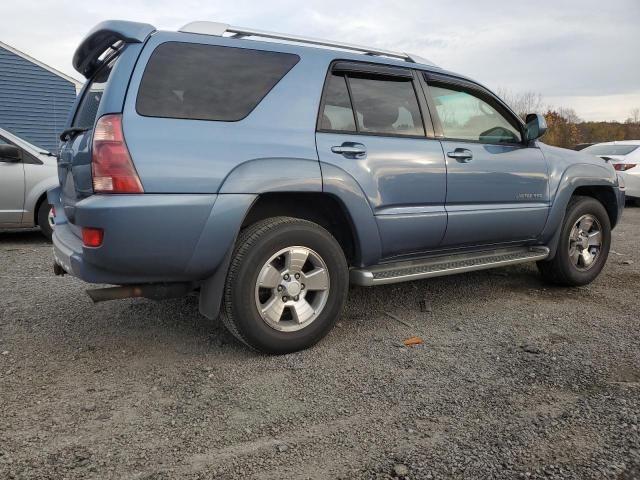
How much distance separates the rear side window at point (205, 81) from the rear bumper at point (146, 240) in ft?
1.58

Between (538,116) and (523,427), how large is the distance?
2844 millimetres

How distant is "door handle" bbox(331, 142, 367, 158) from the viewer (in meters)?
3.27

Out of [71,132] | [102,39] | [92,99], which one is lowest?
[71,132]

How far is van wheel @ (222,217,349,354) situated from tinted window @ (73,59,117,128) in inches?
46.8

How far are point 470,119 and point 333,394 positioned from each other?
2.51 meters

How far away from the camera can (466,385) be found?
2.79 m

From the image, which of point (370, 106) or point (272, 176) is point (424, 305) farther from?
point (272, 176)

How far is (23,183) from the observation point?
6758 millimetres

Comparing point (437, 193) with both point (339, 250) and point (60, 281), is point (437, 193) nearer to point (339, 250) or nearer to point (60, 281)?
point (339, 250)

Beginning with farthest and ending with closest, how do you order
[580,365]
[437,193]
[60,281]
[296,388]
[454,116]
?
[60,281]
[454,116]
[437,193]
[580,365]
[296,388]

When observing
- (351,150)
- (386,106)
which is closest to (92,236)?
(351,150)

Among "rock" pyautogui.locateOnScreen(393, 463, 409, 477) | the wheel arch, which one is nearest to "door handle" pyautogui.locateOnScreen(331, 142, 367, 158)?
"rock" pyautogui.locateOnScreen(393, 463, 409, 477)

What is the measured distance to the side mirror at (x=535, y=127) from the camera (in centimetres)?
426

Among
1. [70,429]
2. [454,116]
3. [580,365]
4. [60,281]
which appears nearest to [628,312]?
[580,365]
